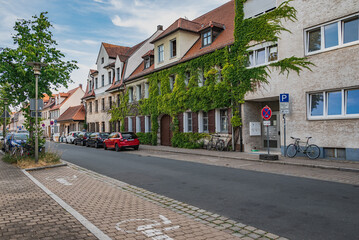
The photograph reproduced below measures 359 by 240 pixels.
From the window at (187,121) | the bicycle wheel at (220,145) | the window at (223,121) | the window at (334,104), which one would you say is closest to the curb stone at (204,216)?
the window at (334,104)

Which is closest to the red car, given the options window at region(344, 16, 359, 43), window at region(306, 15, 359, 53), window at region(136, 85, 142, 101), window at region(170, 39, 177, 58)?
window at region(136, 85, 142, 101)

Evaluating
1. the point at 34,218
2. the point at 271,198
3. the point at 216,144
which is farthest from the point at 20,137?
the point at 271,198

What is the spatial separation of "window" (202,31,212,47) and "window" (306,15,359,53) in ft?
28.7

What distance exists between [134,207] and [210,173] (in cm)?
476

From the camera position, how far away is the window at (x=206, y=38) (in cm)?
2160

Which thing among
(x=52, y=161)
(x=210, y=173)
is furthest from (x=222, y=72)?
(x=52, y=161)

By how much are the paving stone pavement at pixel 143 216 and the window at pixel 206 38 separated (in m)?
16.3

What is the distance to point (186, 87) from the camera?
72.7ft

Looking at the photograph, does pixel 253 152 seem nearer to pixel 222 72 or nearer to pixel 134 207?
pixel 222 72

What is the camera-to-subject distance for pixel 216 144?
18844 mm

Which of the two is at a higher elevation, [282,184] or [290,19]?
[290,19]

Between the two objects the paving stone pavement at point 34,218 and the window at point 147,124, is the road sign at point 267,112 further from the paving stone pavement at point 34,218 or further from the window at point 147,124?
the window at point 147,124

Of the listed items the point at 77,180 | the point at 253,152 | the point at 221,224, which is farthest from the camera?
the point at 253,152

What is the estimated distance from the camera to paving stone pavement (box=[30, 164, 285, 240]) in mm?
4215
